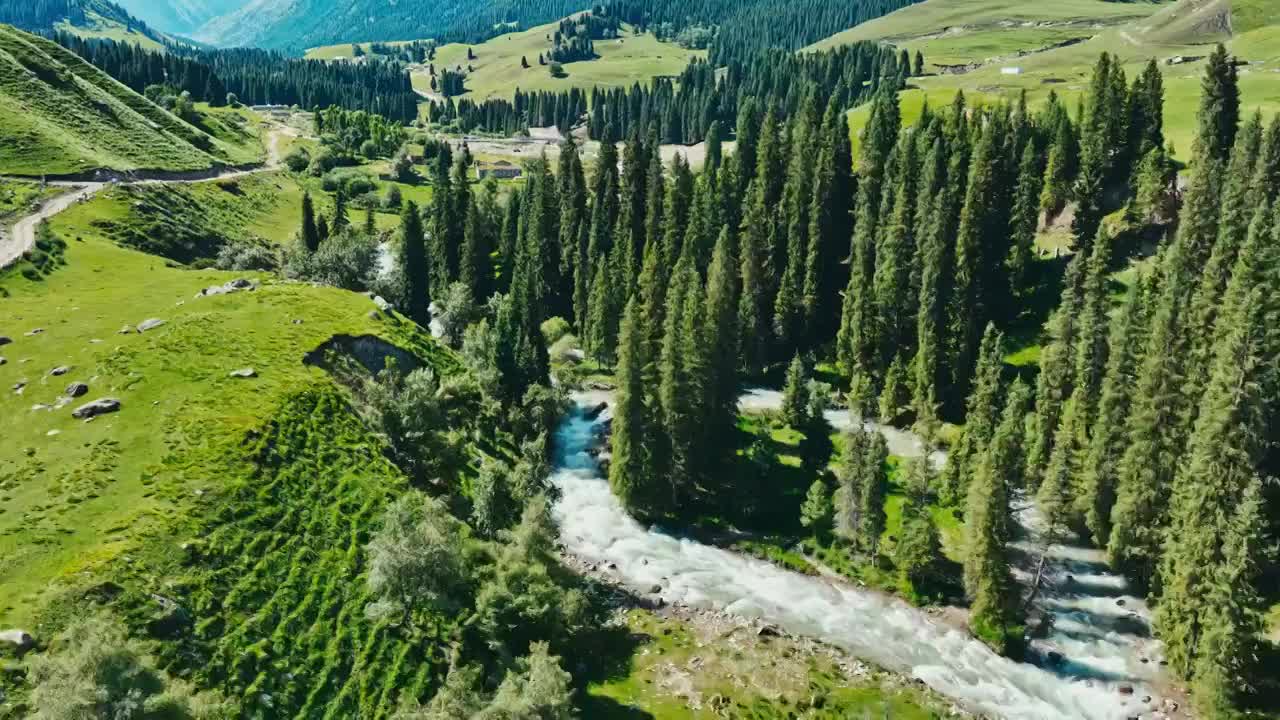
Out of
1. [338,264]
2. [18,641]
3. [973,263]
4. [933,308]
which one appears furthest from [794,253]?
[18,641]

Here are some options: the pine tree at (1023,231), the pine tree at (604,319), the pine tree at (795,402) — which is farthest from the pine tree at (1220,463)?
the pine tree at (604,319)

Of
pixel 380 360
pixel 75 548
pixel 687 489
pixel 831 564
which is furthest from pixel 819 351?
pixel 75 548

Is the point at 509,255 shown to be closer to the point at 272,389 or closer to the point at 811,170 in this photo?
the point at 811,170

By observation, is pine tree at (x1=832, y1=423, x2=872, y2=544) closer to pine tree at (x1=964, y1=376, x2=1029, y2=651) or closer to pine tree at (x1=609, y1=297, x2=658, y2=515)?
pine tree at (x1=964, y1=376, x2=1029, y2=651)

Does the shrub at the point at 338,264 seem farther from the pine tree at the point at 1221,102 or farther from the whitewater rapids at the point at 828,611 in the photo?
the pine tree at the point at 1221,102

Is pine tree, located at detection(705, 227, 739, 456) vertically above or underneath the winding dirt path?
underneath

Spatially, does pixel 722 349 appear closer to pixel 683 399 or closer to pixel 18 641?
pixel 683 399

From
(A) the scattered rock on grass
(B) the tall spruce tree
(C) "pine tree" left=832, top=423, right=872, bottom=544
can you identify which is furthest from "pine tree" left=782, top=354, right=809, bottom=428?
(A) the scattered rock on grass
